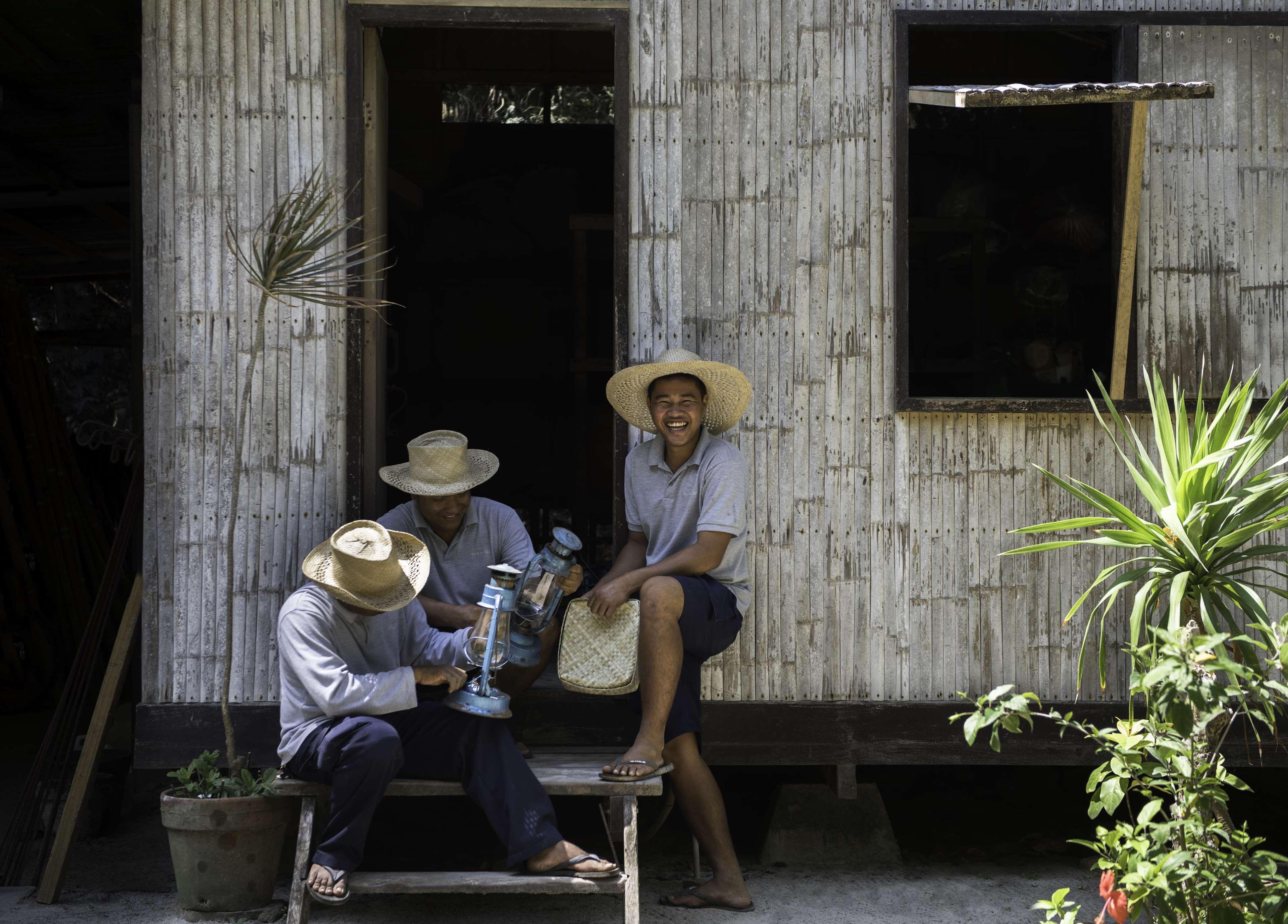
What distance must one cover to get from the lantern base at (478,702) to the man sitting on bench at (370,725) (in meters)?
0.05

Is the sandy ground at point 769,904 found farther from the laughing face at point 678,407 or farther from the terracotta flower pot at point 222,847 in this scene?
the laughing face at point 678,407

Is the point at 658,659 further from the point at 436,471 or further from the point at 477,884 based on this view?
the point at 436,471

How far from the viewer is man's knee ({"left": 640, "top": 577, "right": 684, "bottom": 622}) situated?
151 inches

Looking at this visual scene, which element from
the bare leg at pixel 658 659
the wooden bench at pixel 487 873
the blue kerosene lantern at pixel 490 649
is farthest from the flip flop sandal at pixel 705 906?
the blue kerosene lantern at pixel 490 649

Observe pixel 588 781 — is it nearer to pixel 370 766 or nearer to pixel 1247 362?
pixel 370 766

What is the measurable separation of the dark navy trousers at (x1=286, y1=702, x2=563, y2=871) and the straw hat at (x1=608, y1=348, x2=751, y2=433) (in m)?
1.25

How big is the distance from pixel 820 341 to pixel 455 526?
1564 mm

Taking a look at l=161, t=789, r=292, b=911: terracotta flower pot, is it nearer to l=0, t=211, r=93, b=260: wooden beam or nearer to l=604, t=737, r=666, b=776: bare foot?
l=604, t=737, r=666, b=776: bare foot

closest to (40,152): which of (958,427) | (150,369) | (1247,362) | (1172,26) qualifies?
→ (150,369)

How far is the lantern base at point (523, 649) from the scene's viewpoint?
155 inches

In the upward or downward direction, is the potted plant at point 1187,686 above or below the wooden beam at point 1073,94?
below

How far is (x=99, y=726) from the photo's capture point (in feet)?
14.6

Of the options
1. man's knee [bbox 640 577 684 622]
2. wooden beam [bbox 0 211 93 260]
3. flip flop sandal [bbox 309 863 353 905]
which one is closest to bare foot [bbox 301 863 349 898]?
flip flop sandal [bbox 309 863 353 905]

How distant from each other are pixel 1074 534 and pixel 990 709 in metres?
1.86
